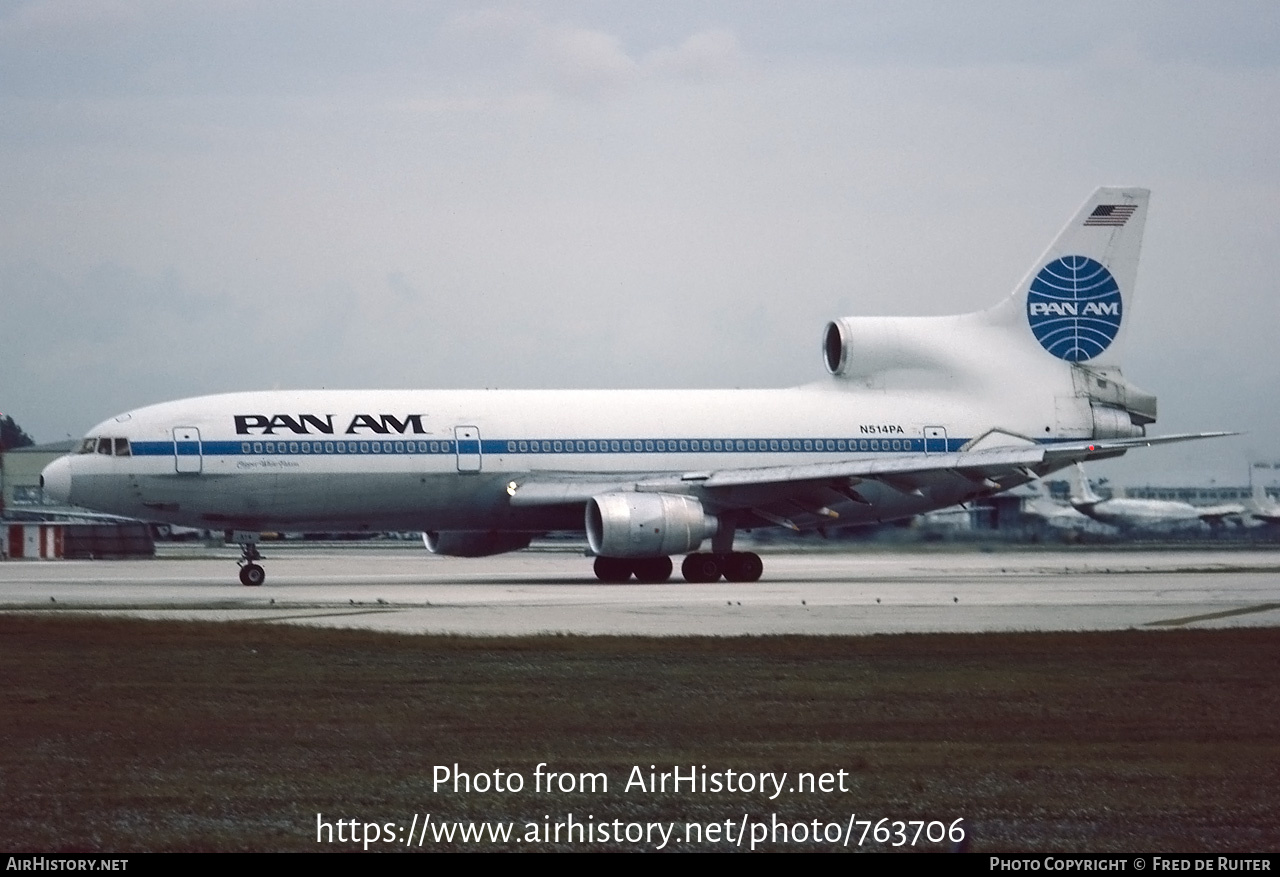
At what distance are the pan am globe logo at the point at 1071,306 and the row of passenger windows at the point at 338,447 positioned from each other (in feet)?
50.7

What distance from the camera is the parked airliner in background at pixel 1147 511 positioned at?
2712 inches

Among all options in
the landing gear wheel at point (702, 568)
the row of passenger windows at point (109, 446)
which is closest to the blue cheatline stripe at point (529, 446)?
the row of passenger windows at point (109, 446)

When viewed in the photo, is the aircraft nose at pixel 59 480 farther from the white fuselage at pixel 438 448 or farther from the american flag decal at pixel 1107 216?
the american flag decal at pixel 1107 216

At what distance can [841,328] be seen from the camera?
42031 millimetres

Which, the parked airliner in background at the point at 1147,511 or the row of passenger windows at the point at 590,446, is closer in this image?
the row of passenger windows at the point at 590,446

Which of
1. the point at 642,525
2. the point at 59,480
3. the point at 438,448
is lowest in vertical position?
the point at 642,525

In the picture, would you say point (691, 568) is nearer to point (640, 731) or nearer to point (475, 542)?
point (475, 542)

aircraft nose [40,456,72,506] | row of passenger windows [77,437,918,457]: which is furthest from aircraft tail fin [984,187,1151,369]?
aircraft nose [40,456,72,506]

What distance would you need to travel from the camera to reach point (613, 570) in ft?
127

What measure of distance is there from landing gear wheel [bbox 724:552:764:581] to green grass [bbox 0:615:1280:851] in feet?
54.9

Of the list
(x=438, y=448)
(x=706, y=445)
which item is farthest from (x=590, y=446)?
(x=438, y=448)

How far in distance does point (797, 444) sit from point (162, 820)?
3088 centimetres

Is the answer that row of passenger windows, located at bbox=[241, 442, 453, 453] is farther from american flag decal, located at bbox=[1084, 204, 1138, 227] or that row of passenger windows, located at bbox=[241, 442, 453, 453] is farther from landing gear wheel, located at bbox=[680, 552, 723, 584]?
american flag decal, located at bbox=[1084, 204, 1138, 227]

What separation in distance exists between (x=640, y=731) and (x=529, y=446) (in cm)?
2500
